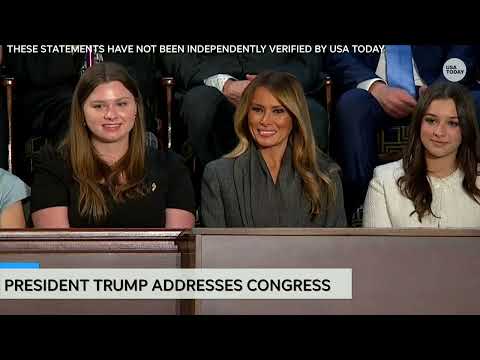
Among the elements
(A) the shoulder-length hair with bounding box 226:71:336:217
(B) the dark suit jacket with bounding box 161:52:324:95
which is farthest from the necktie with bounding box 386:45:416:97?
(A) the shoulder-length hair with bounding box 226:71:336:217

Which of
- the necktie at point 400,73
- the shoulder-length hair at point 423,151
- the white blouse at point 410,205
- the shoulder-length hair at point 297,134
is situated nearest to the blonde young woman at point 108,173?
the shoulder-length hair at point 297,134

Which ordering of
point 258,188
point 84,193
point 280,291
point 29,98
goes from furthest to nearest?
1. point 29,98
2. point 258,188
3. point 84,193
4. point 280,291

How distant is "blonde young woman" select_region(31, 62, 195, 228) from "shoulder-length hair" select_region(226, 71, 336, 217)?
274mm

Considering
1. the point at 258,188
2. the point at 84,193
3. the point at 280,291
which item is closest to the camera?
the point at 280,291

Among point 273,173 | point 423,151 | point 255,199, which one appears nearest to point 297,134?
point 273,173

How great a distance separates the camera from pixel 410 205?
2738 millimetres

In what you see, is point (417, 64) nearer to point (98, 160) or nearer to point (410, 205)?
point (410, 205)

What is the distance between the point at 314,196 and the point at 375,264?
797 mm

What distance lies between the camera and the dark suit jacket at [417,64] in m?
3.21

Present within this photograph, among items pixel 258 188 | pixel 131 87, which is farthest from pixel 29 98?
pixel 258 188

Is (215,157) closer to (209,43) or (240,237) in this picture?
(209,43)

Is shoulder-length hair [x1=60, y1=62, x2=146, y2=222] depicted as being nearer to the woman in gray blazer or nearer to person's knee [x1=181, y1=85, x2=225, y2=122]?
the woman in gray blazer

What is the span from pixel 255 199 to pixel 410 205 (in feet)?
1.56

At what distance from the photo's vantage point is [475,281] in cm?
196
